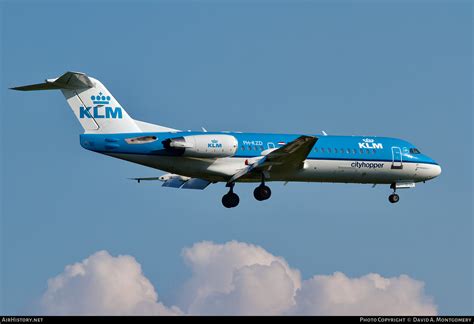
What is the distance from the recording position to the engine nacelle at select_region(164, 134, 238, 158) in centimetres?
4594

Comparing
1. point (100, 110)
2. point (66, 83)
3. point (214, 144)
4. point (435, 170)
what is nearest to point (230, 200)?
point (214, 144)

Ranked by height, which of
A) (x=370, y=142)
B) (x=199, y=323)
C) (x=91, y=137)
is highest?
(x=370, y=142)

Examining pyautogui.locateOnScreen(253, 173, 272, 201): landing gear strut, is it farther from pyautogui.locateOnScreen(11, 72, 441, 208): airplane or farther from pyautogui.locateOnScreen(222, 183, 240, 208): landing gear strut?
pyautogui.locateOnScreen(222, 183, 240, 208): landing gear strut

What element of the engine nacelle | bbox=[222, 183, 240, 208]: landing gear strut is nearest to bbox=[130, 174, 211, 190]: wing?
bbox=[222, 183, 240, 208]: landing gear strut

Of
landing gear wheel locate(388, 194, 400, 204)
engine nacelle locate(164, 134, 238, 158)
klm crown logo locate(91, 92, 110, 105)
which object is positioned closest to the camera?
engine nacelle locate(164, 134, 238, 158)

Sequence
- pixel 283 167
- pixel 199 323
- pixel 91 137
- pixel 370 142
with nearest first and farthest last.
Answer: pixel 199 323, pixel 91 137, pixel 283 167, pixel 370 142

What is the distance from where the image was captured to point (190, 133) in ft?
156

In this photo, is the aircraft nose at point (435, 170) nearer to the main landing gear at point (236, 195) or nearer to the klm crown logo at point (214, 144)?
the main landing gear at point (236, 195)

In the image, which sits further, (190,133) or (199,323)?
(190,133)

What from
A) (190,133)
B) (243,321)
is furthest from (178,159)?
(243,321)

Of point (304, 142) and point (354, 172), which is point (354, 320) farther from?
point (354, 172)

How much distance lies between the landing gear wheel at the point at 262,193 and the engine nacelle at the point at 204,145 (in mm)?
2581

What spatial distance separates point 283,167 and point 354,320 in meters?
18.6

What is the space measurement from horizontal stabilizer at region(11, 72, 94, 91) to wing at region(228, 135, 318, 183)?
25.7 ft
